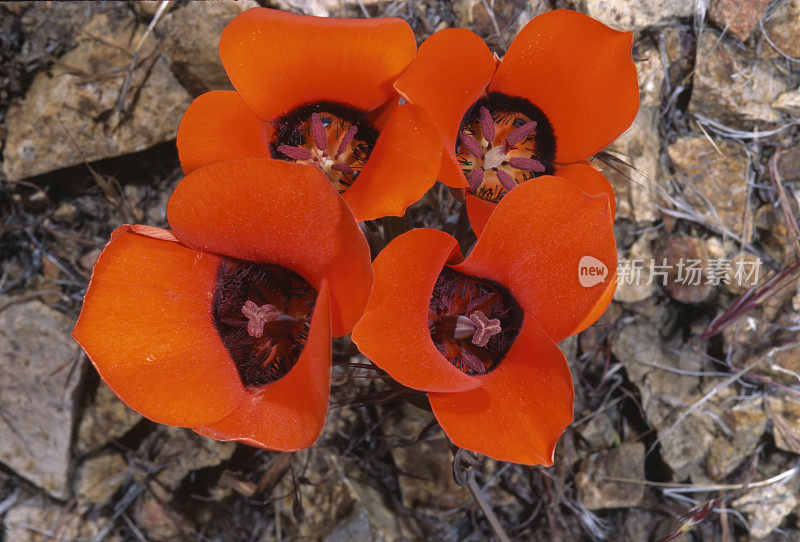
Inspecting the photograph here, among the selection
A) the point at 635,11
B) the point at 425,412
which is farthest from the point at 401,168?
the point at 635,11

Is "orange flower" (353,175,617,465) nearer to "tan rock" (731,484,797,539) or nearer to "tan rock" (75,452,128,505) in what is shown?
"tan rock" (731,484,797,539)

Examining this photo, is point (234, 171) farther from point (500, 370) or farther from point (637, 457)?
point (637, 457)

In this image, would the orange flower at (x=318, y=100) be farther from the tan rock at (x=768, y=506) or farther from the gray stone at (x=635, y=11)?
the tan rock at (x=768, y=506)

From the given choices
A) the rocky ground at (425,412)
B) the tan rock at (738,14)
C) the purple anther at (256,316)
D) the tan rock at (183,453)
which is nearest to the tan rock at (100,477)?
the rocky ground at (425,412)

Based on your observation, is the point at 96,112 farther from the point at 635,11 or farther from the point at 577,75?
the point at 635,11

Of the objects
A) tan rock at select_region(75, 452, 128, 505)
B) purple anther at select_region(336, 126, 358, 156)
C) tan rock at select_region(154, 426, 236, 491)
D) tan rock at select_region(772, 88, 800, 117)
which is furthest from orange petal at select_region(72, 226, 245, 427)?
tan rock at select_region(772, 88, 800, 117)

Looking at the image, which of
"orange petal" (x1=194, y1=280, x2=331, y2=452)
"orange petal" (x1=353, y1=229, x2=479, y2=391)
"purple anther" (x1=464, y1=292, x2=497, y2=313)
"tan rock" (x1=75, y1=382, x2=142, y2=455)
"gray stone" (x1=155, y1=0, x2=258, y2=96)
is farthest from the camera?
"tan rock" (x1=75, y1=382, x2=142, y2=455)
